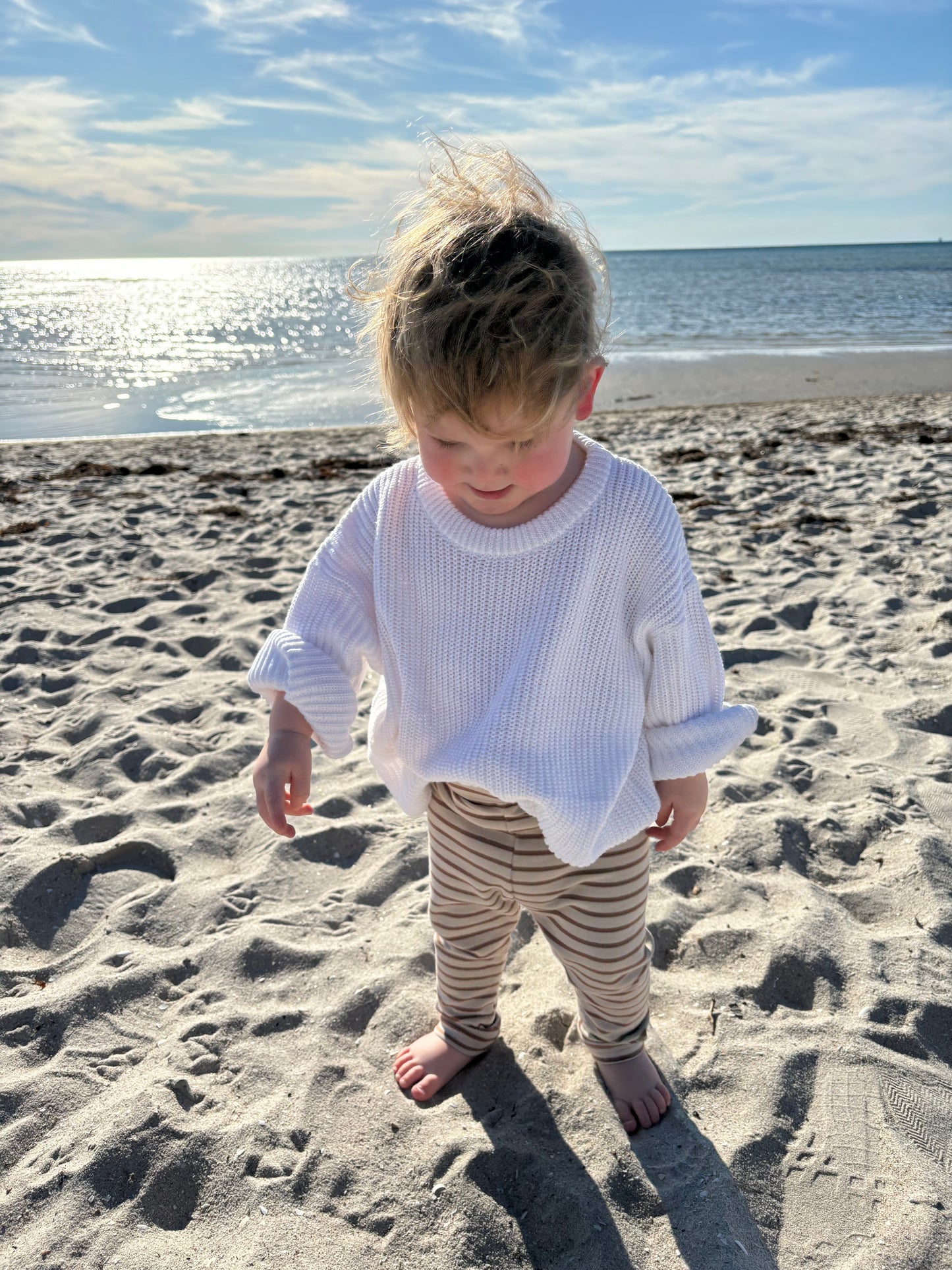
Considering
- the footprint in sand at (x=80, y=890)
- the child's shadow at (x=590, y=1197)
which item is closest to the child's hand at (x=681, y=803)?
the child's shadow at (x=590, y=1197)

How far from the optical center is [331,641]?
161 centimetres

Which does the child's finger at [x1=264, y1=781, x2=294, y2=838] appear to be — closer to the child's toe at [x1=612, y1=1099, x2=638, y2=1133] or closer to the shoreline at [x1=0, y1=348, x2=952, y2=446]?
the child's toe at [x1=612, y1=1099, x2=638, y2=1133]

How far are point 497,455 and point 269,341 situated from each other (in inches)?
828

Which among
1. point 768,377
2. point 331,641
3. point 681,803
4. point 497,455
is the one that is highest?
point 768,377

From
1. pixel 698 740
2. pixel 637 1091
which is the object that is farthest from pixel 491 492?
pixel 637 1091

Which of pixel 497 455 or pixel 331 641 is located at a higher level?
pixel 497 455

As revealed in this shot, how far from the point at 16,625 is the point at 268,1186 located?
3299 millimetres

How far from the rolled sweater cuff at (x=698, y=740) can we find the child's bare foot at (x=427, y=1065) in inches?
32.0

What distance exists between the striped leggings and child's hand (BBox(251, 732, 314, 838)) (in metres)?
0.26

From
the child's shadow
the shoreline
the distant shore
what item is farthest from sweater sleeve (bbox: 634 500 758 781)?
the distant shore

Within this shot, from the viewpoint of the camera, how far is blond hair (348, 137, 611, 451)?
1.22 meters

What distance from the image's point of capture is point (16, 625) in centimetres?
421

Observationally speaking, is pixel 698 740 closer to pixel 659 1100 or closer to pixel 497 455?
pixel 497 455

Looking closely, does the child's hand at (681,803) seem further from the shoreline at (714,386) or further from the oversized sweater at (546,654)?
the shoreline at (714,386)
